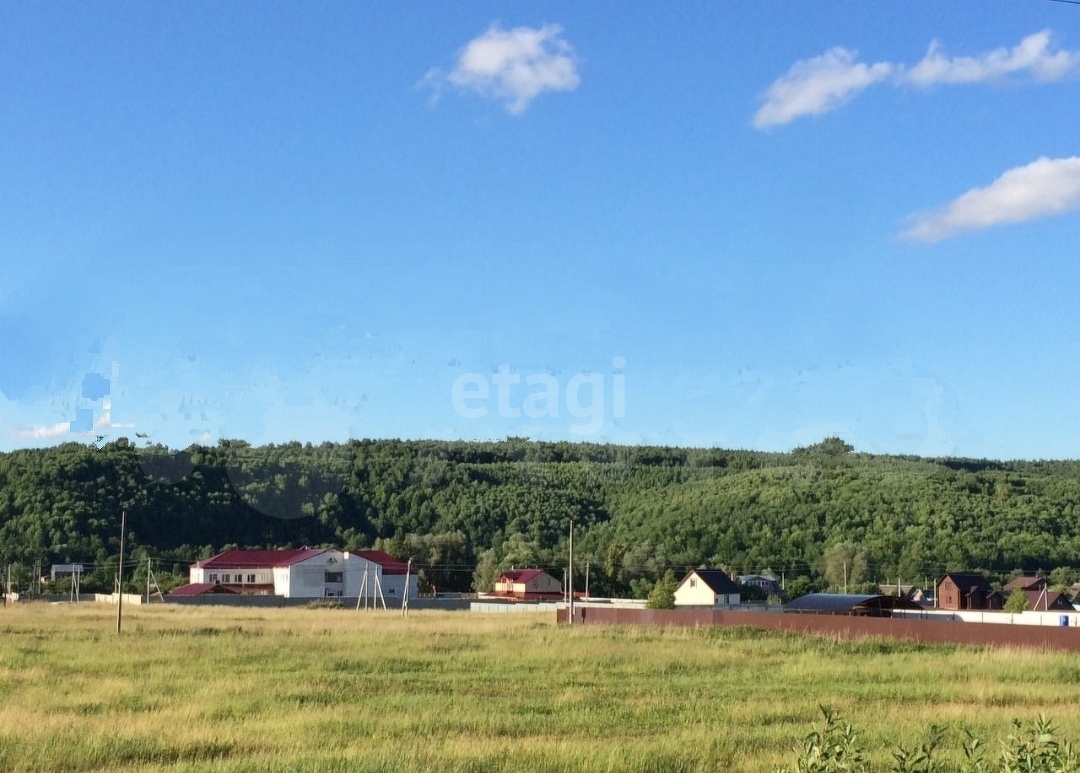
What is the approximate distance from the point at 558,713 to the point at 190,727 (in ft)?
16.7

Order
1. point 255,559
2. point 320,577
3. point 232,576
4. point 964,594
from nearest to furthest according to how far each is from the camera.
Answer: point 964,594 → point 320,577 → point 232,576 → point 255,559

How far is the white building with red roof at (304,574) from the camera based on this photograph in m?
79.2

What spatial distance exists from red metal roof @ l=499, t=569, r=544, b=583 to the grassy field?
167 feet

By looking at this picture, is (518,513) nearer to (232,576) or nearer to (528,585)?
(528,585)

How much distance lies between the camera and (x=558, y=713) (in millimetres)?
16344

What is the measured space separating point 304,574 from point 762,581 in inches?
1322

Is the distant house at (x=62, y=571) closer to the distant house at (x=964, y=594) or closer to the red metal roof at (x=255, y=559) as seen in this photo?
the red metal roof at (x=255, y=559)

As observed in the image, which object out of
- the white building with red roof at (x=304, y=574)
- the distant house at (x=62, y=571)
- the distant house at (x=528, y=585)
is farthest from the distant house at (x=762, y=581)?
the distant house at (x=62, y=571)

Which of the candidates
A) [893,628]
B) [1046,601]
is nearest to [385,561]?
[1046,601]

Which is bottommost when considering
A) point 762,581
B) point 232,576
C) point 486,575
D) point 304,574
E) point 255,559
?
point 762,581

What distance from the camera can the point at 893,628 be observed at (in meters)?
33.8

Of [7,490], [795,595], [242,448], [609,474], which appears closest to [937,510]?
[795,595]

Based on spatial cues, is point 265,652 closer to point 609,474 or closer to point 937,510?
point 937,510

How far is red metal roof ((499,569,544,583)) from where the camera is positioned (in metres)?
83.6
